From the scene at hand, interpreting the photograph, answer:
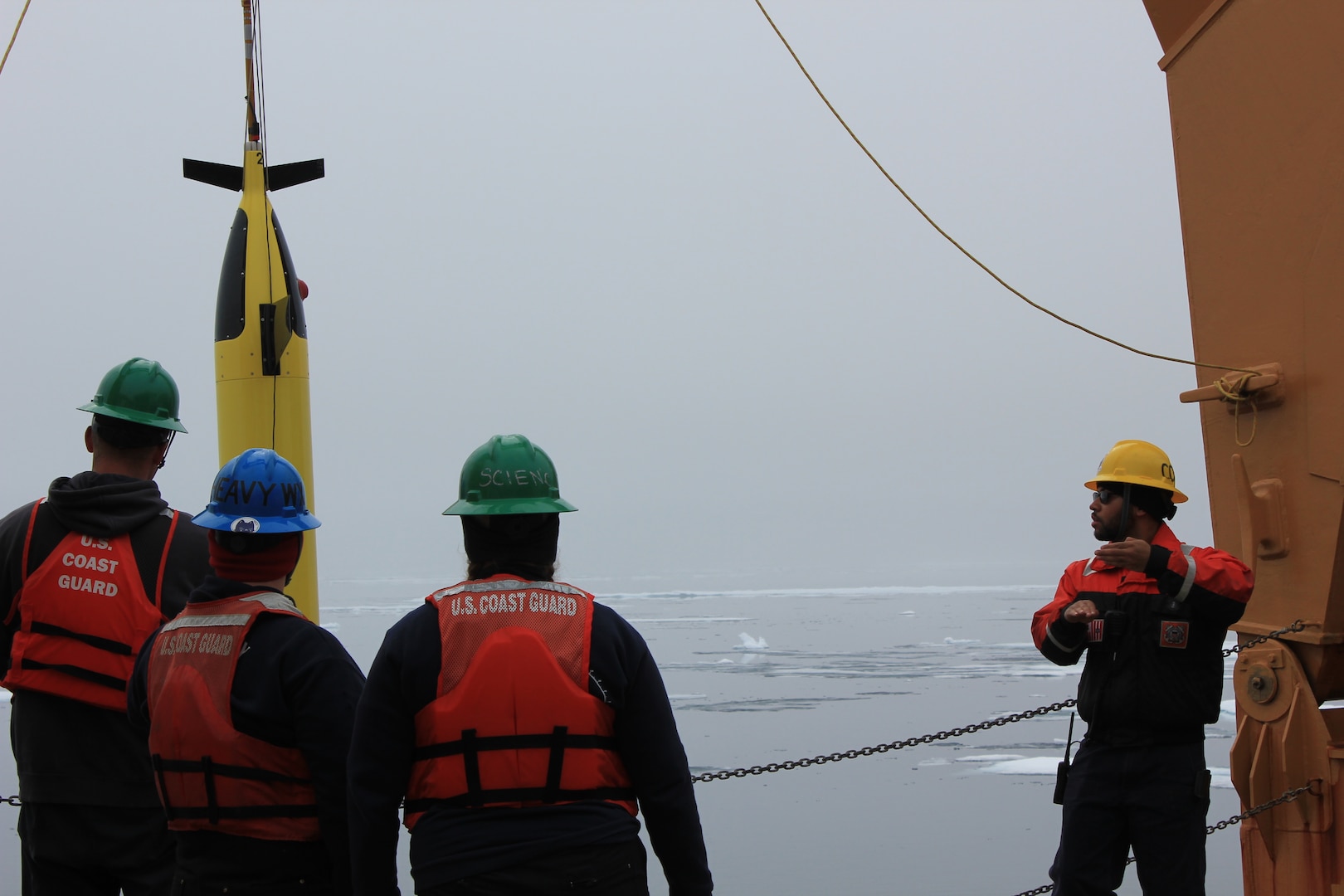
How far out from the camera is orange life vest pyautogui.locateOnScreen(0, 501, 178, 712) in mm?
3221

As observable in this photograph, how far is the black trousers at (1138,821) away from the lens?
Answer: 12.1 feet

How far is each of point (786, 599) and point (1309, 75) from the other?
41914mm

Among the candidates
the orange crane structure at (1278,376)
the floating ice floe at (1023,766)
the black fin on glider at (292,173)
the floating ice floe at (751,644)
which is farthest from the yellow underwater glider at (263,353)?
the floating ice floe at (751,644)

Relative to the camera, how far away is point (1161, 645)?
3789mm

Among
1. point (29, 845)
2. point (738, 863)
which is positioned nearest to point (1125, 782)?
point (29, 845)

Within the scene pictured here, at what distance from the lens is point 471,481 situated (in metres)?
2.61

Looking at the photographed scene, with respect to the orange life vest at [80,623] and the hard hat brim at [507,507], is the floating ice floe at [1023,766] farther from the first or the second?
the hard hat brim at [507,507]

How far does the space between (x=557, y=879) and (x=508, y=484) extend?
2.79ft

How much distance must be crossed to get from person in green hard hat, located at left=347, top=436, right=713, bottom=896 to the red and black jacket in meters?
1.83

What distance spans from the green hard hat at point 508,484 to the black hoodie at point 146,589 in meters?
1.22

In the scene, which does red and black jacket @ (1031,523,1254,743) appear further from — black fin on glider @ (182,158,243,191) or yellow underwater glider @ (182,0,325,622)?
black fin on glider @ (182,158,243,191)

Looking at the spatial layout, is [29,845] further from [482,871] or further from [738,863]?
[738,863]

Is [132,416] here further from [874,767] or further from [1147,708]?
[874,767]

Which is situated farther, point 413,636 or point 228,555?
point 228,555
